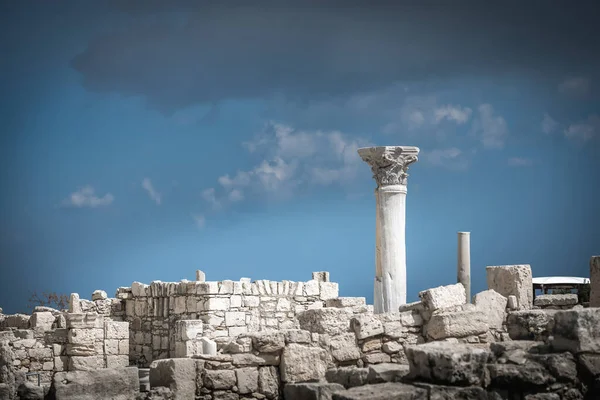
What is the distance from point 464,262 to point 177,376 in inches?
320

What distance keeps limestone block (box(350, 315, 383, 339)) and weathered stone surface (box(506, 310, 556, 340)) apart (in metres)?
1.59

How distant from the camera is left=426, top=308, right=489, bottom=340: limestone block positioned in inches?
430

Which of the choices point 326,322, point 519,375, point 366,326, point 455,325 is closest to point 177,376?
point 326,322

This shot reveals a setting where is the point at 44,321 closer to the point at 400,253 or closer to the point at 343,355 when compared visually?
the point at 400,253

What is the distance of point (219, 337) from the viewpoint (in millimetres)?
16781

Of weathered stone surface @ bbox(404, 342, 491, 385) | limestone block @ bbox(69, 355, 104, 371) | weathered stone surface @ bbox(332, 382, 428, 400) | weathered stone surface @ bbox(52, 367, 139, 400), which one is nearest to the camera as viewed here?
weathered stone surface @ bbox(332, 382, 428, 400)

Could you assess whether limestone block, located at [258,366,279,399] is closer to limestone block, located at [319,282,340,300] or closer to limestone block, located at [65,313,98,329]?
limestone block, located at [65,313,98,329]

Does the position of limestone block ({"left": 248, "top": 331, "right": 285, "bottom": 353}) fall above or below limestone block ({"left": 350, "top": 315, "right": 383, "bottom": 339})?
below

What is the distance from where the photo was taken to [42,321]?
1855 cm

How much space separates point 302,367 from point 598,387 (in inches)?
121

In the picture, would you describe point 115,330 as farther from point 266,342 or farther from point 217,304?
point 266,342

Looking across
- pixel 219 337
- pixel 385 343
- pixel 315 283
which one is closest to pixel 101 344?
pixel 219 337

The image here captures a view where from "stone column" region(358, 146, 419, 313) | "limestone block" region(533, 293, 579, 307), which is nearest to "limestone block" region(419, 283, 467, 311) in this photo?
"limestone block" region(533, 293, 579, 307)

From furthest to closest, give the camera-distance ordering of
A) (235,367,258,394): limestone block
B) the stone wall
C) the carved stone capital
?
1. the stone wall
2. the carved stone capital
3. (235,367,258,394): limestone block
